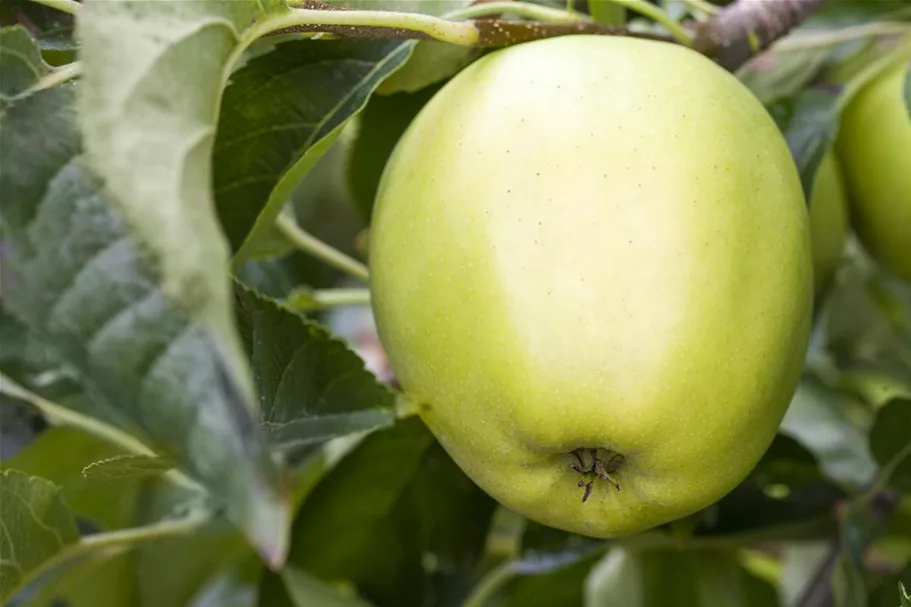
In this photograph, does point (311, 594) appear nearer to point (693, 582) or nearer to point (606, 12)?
point (693, 582)

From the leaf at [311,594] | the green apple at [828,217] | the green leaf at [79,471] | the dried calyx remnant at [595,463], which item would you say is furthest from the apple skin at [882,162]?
the green leaf at [79,471]

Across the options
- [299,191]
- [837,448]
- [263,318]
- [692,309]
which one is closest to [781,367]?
[692,309]

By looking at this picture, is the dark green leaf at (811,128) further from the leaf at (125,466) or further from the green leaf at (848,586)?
the leaf at (125,466)

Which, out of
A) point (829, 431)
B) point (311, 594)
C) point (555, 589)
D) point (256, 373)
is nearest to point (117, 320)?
point (256, 373)

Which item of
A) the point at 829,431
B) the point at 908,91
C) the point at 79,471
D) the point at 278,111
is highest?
the point at 278,111

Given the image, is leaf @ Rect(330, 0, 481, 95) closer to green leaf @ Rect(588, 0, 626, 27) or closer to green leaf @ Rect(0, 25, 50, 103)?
green leaf @ Rect(588, 0, 626, 27)

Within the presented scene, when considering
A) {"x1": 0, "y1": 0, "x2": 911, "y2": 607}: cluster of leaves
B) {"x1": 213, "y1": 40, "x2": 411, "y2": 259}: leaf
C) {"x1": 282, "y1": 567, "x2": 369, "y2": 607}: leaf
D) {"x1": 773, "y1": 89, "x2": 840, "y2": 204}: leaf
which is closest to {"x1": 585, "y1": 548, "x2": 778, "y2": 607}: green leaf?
{"x1": 0, "y1": 0, "x2": 911, "y2": 607}: cluster of leaves

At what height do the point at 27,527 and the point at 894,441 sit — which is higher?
the point at 27,527
